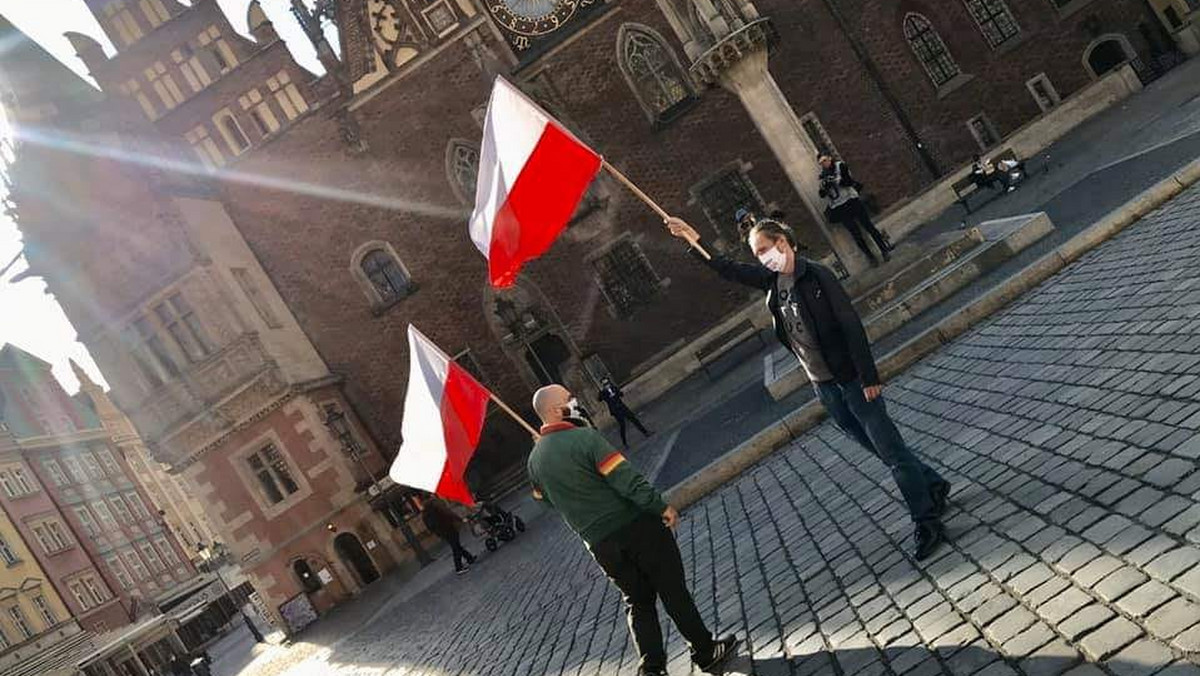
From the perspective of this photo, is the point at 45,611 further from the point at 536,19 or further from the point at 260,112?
the point at 536,19

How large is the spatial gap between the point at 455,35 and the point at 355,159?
4483mm

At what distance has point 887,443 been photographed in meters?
6.00

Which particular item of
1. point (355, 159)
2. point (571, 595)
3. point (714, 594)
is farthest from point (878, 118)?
point (714, 594)

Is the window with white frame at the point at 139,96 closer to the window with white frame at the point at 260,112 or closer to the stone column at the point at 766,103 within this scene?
the window with white frame at the point at 260,112

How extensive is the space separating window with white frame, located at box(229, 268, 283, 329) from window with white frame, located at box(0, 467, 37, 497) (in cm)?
2481

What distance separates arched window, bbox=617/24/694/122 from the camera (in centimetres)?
2881

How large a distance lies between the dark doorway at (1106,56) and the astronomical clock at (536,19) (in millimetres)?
13721

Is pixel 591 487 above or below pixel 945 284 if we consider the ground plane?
above

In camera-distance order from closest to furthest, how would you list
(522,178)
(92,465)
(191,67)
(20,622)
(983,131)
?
(522,178) → (983,131) → (191,67) → (20,622) → (92,465)

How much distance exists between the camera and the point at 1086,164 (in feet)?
67.0

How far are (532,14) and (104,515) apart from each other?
39.6 meters

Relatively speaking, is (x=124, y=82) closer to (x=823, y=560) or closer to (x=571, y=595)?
(x=571, y=595)

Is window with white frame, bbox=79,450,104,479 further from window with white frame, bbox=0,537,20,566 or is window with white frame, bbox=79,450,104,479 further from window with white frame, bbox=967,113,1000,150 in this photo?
window with white frame, bbox=967,113,1000,150

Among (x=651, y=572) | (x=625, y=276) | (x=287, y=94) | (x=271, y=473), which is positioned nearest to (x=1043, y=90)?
(x=625, y=276)
